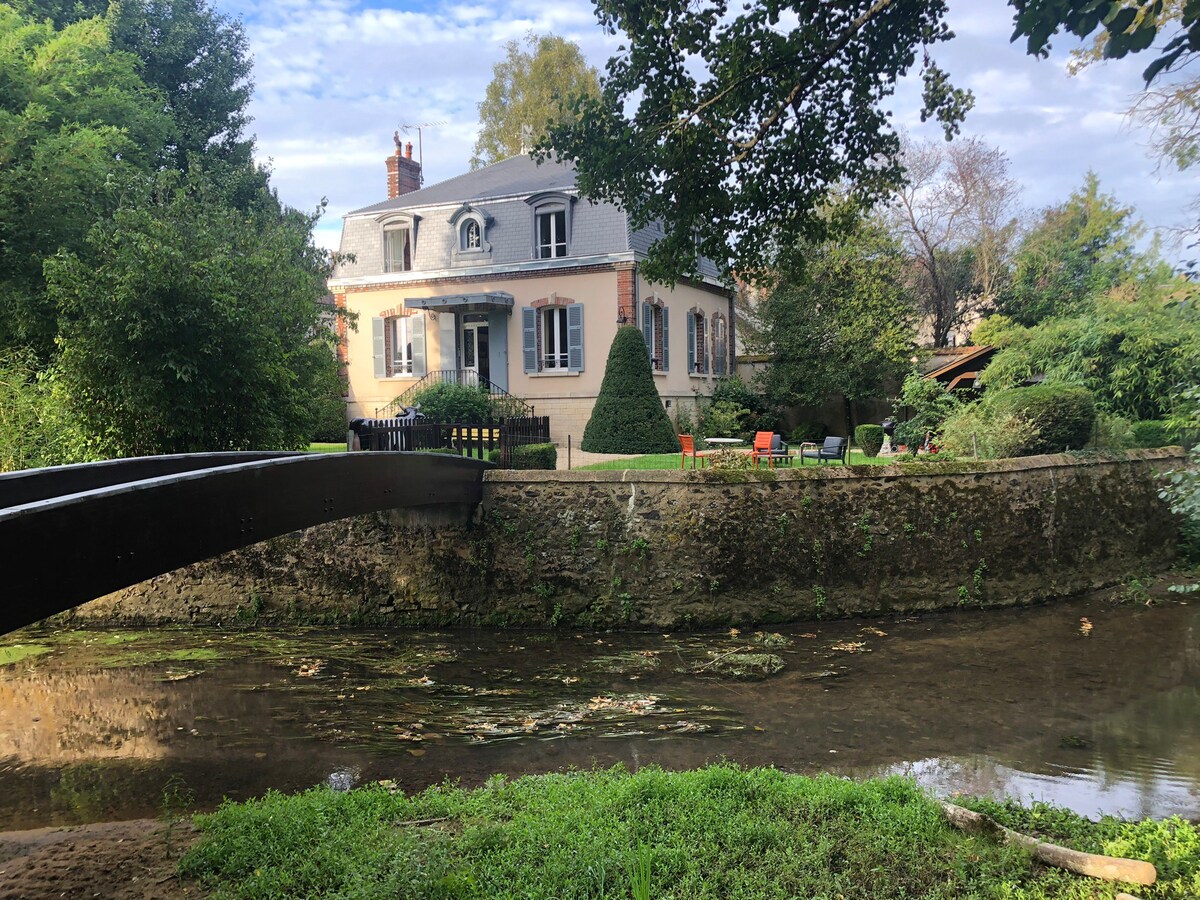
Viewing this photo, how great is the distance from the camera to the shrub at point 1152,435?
12.0m

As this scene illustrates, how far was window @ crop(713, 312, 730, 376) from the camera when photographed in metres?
24.5

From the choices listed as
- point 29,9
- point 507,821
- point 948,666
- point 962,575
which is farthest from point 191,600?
point 29,9

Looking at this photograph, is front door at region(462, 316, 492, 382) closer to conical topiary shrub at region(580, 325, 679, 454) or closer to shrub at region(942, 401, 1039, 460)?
conical topiary shrub at region(580, 325, 679, 454)

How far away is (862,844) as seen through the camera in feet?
11.9

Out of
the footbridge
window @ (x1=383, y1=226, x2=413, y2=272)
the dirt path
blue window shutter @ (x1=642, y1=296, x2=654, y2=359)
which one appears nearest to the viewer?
the footbridge

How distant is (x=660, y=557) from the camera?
31.8 feet

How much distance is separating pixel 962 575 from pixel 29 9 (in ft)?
63.1

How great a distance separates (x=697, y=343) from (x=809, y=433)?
423 centimetres

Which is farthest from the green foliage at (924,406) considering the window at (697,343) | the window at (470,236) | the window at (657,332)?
the window at (470,236)

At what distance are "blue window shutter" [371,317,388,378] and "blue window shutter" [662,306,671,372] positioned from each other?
7885 mm

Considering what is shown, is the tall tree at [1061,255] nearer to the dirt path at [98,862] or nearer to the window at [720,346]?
the window at [720,346]

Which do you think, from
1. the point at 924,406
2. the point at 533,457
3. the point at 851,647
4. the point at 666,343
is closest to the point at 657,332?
the point at 666,343

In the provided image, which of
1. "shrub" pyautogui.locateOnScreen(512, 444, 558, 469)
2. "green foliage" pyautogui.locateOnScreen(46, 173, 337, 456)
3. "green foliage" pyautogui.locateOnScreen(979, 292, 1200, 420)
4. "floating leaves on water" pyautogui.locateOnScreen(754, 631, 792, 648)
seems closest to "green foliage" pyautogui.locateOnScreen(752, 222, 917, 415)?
"green foliage" pyautogui.locateOnScreen(979, 292, 1200, 420)

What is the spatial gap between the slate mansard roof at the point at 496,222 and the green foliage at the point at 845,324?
270cm
